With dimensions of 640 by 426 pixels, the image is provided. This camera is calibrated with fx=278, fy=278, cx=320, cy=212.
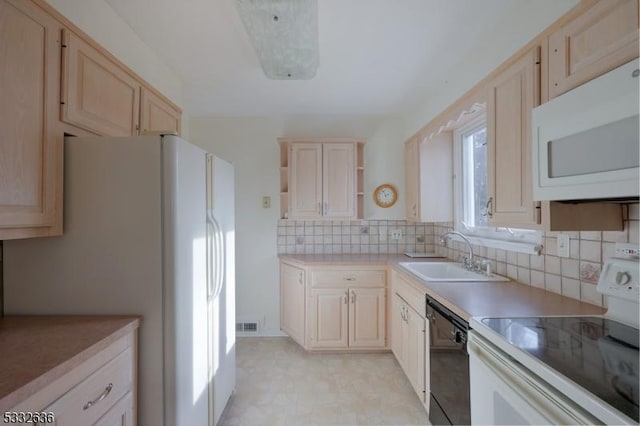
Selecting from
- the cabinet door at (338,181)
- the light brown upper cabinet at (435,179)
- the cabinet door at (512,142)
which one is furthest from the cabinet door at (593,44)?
the cabinet door at (338,181)

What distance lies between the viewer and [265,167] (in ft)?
10.2

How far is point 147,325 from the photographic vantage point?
1.24m

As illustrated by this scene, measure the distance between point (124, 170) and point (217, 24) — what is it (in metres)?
1.00

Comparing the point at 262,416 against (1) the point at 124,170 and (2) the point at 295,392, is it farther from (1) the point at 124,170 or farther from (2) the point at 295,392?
(1) the point at 124,170

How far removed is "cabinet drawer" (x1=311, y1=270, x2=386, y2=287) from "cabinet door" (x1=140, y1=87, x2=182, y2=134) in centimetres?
169

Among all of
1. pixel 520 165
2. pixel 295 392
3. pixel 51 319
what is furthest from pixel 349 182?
pixel 51 319

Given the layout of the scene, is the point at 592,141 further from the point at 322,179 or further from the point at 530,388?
the point at 322,179

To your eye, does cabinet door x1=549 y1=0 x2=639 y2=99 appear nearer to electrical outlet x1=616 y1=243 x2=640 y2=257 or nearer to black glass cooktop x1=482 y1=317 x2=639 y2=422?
electrical outlet x1=616 y1=243 x2=640 y2=257

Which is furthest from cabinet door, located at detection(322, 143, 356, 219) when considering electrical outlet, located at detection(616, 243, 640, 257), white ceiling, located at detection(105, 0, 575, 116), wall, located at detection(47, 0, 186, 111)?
electrical outlet, located at detection(616, 243, 640, 257)

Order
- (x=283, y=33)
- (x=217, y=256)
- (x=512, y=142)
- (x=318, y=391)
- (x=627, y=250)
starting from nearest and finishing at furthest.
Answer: (x=627, y=250), (x=512, y=142), (x=283, y=33), (x=217, y=256), (x=318, y=391)

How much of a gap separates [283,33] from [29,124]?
1.20 metres

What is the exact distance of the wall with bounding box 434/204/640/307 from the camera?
3.73 feet

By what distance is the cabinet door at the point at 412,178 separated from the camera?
107 inches

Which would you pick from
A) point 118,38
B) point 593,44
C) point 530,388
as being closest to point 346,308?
point 530,388
